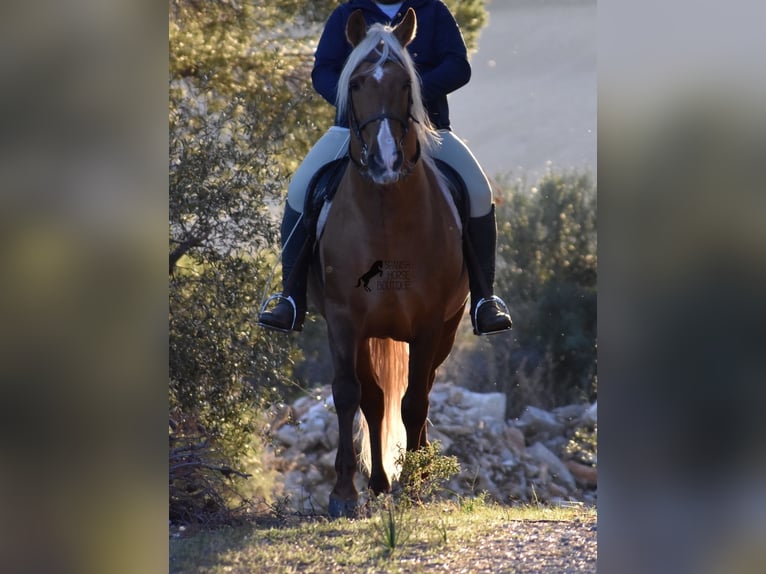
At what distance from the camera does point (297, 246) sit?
17.9ft

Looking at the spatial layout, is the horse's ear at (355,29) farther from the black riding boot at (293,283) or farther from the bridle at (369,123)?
the black riding boot at (293,283)

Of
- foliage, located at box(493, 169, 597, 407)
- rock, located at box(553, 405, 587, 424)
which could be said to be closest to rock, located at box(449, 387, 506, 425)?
foliage, located at box(493, 169, 597, 407)

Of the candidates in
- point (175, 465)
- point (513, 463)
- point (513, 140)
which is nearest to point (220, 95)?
point (175, 465)

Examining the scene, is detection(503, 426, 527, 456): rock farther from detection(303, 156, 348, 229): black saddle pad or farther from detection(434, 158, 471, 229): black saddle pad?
detection(303, 156, 348, 229): black saddle pad

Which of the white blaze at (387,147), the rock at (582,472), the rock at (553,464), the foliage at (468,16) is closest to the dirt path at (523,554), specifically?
the white blaze at (387,147)

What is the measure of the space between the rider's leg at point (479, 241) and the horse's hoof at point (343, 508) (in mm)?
1052

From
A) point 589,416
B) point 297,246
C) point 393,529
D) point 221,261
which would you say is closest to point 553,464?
point 589,416

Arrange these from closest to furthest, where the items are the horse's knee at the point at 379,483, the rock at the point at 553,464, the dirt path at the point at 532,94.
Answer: the horse's knee at the point at 379,483
the rock at the point at 553,464
the dirt path at the point at 532,94

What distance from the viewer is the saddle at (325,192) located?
534cm

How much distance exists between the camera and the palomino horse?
4.69 m

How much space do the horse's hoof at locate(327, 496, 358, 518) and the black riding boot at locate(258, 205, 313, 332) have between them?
874 mm

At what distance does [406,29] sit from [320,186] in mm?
892
